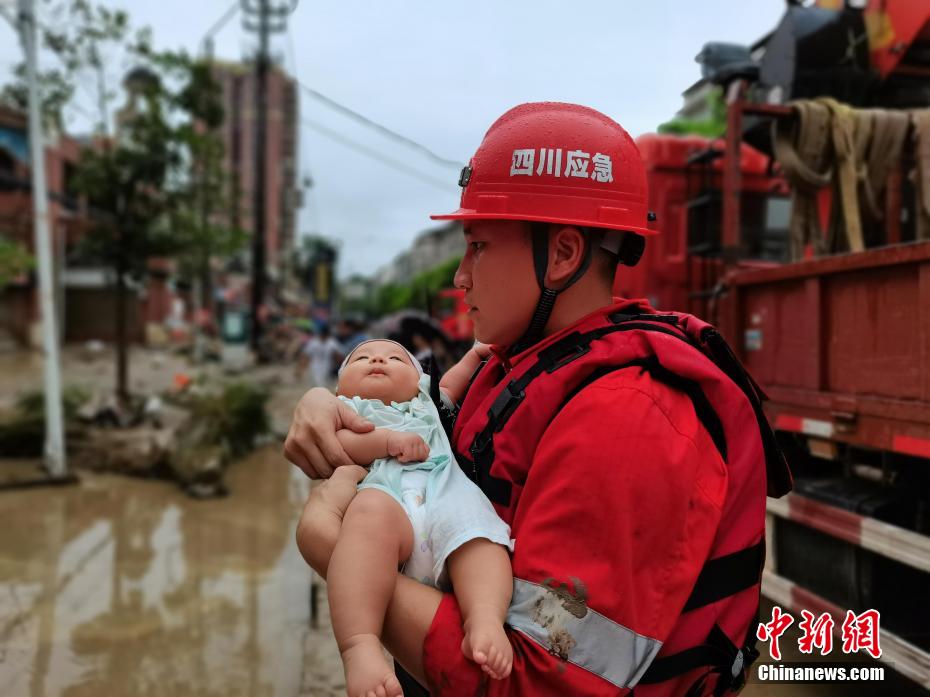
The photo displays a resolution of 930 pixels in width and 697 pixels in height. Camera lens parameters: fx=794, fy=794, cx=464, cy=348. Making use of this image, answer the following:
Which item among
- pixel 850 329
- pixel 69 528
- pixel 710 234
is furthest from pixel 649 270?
pixel 69 528

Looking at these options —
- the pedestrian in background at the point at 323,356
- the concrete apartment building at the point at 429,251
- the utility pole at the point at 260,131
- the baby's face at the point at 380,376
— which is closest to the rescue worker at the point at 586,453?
the baby's face at the point at 380,376

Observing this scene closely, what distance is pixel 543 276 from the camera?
1.54 m

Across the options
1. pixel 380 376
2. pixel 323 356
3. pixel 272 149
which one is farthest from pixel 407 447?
pixel 272 149

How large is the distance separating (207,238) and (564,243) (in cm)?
1376

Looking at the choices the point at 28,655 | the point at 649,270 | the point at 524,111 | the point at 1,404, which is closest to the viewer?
the point at 524,111

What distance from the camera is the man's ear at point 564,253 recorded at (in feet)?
5.02

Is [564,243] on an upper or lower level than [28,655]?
upper

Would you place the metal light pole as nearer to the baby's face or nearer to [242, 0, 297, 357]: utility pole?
the baby's face

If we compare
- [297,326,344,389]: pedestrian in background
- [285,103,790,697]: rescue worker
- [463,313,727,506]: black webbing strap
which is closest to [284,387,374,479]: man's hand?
[285,103,790,697]: rescue worker

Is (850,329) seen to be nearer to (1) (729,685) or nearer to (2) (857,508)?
(2) (857,508)

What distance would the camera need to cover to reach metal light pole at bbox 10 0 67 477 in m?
7.98

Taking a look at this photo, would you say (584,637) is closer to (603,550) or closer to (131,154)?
(603,550)

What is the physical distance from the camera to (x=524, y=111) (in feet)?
5.22

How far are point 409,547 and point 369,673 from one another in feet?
0.78
